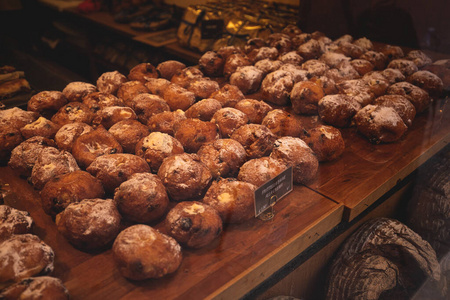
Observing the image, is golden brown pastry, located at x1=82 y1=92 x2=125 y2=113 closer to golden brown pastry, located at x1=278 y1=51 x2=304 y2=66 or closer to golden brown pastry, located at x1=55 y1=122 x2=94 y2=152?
golden brown pastry, located at x1=55 y1=122 x2=94 y2=152

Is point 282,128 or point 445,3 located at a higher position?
point 445,3

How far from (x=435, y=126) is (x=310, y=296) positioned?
1569 millimetres

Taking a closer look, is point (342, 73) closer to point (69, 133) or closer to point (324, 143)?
point (324, 143)

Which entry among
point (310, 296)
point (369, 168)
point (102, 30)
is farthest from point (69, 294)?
point (102, 30)

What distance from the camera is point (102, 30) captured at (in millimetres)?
6324

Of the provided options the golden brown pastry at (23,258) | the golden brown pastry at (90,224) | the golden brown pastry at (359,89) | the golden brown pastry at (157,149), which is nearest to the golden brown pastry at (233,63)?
the golden brown pastry at (359,89)

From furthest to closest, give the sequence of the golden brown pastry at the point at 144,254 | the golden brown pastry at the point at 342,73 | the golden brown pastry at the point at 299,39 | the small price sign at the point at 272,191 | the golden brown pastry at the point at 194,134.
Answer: the golden brown pastry at the point at 299,39
the golden brown pastry at the point at 342,73
the golden brown pastry at the point at 194,134
the small price sign at the point at 272,191
the golden brown pastry at the point at 144,254

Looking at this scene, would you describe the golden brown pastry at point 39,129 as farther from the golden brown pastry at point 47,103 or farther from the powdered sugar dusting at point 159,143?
the powdered sugar dusting at point 159,143

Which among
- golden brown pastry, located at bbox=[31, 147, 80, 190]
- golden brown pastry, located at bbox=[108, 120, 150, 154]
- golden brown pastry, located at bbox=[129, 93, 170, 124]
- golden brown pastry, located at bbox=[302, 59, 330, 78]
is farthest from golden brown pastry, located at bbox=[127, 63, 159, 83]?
golden brown pastry, located at bbox=[302, 59, 330, 78]

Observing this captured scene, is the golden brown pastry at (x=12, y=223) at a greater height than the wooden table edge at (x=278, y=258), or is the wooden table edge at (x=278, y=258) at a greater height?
the golden brown pastry at (x=12, y=223)

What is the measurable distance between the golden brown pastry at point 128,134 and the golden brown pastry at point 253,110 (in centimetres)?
70

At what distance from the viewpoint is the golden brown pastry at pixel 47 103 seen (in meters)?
2.52

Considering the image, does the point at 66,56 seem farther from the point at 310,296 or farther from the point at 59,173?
the point at 310,296

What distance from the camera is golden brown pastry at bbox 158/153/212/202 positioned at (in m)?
1.76
